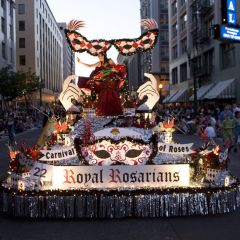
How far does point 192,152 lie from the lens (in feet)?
30.1

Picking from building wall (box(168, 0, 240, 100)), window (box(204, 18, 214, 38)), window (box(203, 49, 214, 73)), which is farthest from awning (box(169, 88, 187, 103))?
window (box(204, 18, 214, 38))

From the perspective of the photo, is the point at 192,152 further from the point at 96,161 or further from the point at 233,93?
the point at 233,93

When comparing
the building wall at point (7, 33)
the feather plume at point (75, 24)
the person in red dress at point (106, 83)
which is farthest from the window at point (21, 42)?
the feather plume at point (75, 24)

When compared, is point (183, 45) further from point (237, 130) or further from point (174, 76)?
point (237, 130)

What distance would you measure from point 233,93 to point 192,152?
102ft

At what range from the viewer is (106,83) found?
1697 centimetres

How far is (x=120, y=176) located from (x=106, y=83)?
8.75 m

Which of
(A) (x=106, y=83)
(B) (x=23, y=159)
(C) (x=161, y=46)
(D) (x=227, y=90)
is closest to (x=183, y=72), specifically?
(D) (x=227, y=90)

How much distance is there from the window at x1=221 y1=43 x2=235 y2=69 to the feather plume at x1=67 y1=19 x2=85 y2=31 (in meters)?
23.0

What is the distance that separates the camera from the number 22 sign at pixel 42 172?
8.51m

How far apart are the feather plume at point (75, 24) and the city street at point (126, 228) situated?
37.1 ft

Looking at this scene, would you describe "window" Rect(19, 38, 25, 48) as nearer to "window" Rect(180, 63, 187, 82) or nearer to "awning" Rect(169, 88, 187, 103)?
"window" Rect(180, 63, 187, 82)

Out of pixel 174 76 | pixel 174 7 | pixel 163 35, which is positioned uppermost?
pixel 174 7

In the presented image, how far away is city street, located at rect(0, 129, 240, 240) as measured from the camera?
6828 mm
